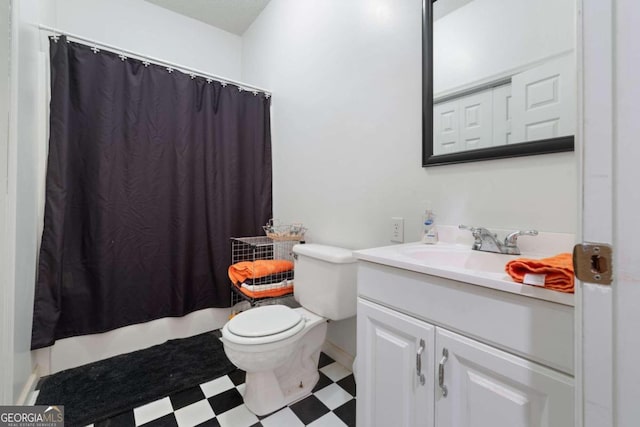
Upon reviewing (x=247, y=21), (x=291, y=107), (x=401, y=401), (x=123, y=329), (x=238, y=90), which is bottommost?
(x=123, y=329)

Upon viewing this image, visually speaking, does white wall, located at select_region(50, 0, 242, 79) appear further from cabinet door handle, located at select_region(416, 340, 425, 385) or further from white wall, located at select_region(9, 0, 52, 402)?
cabinet door handle, located at select_region(416, 340, 425, 385)

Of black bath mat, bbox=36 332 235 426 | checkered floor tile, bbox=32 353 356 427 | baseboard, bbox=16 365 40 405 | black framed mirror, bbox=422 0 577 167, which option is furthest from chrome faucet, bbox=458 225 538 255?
baseboard, bbox=16 365 40 405

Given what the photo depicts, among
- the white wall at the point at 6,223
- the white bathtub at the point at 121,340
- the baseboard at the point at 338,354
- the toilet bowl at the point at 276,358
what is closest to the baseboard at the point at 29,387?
the white bathtub at the point at 121,340

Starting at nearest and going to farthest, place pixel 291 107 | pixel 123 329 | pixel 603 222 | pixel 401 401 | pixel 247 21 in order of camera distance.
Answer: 1. pixel 603 222
2. pixel 401 401
3. pixel 123 329
4. pixel 291 107
5. pixel 247 21

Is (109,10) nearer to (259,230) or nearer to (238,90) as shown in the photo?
(238,90)

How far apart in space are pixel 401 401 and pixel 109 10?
3137 millimetres

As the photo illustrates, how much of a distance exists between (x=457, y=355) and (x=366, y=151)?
1059 millimetres

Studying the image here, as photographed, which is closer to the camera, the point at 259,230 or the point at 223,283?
the point at 223,283

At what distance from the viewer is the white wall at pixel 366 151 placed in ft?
3.20

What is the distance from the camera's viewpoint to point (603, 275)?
39cm

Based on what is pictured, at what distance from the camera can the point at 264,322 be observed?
1298mm

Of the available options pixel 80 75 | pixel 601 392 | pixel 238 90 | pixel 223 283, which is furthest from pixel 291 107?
pixel 601 392

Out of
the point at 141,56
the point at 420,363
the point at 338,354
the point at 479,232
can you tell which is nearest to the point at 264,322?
the point at 338,354

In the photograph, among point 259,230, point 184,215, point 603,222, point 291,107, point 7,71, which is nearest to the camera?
point 603,222
